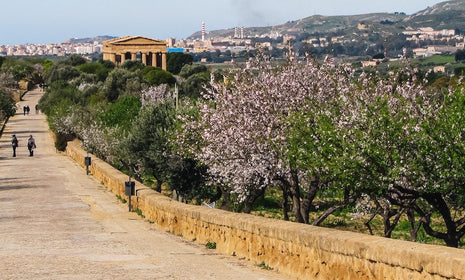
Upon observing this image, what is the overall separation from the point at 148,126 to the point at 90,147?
12.7m

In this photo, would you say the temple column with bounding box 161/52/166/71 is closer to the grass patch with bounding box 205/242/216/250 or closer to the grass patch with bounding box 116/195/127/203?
the grass patch with bounding box 116/195/127/203

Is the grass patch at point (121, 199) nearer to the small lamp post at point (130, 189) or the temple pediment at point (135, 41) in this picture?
the small lamp post at point (130, 189)

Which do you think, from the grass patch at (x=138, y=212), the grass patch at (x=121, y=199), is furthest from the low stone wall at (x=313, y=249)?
the grass patch at (x=121, y=199)

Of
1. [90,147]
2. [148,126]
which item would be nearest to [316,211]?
[148,126]

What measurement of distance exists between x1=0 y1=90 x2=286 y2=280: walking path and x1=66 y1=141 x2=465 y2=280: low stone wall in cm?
32

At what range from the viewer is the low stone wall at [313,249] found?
30.6ft

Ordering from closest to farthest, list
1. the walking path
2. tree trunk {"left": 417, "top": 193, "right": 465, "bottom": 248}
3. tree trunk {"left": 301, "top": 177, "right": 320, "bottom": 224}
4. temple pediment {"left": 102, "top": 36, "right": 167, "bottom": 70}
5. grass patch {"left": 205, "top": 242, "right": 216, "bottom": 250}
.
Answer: the walking path, grass patch {"left": 205, "top": 242, "right": 216, "bottom": 250}, tree trunk {"left": 417, "top": 193, "right": 465, "bottom": 248}, tree trunk {"left": 301, "top": 177, "right": 320, "bottom": 224}, temple pediment {"left": 102, "top": 36, "right": 167, "bottom": 70}

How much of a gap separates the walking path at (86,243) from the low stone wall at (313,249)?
0.32 m

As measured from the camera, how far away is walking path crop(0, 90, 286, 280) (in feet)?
41.4

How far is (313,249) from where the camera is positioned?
11727mm

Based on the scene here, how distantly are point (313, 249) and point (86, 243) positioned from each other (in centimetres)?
647

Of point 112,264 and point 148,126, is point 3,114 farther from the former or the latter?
point 112,264

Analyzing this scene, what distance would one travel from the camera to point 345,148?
17250 millimetres

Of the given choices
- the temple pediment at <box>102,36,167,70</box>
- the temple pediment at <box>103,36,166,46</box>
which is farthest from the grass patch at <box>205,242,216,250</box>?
the temple pediment at <box>103,36,166,46</box>
